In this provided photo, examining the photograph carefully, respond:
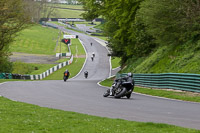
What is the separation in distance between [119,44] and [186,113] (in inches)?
1285

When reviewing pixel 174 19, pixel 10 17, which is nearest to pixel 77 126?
pixel 174 19

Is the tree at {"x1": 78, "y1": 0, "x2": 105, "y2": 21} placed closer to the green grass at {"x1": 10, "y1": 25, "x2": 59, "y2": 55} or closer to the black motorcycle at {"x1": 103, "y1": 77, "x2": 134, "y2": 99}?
the black motorcycle at {"x1": 103, "y1": 77, "x2": 134, "y2": 99}

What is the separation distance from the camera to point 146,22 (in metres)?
30.7

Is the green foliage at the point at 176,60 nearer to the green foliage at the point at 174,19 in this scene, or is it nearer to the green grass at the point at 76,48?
the green foliage at the point at 174,19

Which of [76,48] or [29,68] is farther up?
[76,48]

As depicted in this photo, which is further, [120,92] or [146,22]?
[146,22]

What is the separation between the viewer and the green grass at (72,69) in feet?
195

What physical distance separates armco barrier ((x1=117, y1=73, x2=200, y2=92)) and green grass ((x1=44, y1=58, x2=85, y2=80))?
3102cm

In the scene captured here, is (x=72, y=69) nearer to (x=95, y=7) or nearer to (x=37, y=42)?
(x=95, y=7)

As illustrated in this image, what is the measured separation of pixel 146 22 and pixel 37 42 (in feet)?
279

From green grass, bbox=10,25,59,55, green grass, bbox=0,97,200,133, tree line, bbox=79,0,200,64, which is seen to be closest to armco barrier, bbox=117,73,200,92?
tree line, bbox=79,0,200,64

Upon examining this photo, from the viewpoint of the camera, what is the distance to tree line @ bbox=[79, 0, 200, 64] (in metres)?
26.9

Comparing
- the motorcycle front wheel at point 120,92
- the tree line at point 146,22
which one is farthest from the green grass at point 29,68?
the motorcycle front wheel at point 120,92

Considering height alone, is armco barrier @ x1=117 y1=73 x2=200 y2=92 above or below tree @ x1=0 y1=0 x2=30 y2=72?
below
